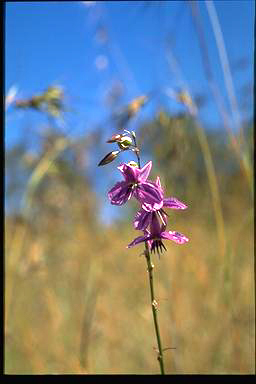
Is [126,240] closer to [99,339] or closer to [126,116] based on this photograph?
[99,339]

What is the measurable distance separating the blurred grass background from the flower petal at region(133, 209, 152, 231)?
0.74 m

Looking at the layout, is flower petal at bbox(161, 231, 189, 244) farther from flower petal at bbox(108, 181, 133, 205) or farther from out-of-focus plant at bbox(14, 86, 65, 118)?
out-of-focus plant at bbox(14, 86, 65, 118)

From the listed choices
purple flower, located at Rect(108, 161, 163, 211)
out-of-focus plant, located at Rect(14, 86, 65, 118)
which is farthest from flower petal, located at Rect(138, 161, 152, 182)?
out-of-focus plant, located at Rect(14, 86, 65, 118)

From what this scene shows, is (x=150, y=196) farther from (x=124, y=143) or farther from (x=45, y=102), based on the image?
(x=45, y=102)

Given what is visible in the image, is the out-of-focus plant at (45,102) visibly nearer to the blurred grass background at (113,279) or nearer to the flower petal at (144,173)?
the blurred grass background at (113,279)

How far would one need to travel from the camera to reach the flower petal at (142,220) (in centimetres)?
55

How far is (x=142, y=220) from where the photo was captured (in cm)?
56

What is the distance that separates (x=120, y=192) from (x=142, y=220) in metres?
0.04

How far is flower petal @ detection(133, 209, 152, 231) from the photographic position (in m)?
0.55

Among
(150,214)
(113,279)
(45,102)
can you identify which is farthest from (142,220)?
(113,279)

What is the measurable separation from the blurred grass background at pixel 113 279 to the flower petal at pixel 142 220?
29.1 inches

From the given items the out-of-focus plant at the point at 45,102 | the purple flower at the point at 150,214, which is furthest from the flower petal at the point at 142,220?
the out-of-focus plant at the point at 45,102

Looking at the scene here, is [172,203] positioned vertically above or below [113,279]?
below

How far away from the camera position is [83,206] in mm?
2562
